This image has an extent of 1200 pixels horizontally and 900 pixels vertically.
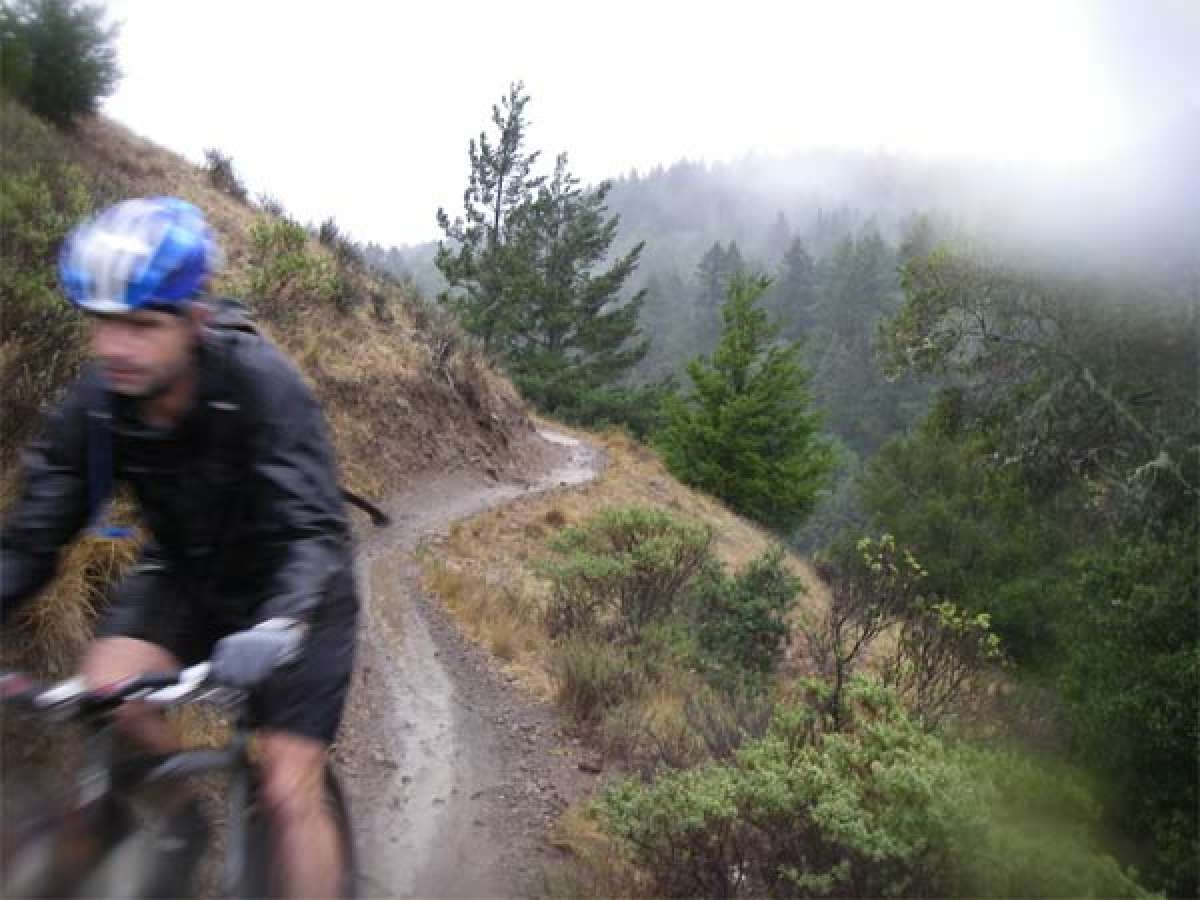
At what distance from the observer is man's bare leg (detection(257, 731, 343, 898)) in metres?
1.62

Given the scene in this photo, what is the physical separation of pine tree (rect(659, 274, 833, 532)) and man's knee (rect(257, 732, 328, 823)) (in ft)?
70.4

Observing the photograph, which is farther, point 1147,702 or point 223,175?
point 223,175

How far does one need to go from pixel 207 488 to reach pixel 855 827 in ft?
9.75

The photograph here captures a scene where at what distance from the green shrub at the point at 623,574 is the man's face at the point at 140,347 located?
245 inches

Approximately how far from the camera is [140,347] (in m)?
1.76

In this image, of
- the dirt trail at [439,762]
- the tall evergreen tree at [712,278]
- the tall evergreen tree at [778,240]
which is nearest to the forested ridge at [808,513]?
the dirt trail at [439,762]

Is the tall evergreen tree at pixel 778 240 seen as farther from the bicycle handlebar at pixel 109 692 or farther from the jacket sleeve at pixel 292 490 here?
the bicycle handlebar at pixel 109 692

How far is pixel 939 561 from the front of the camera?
22641 millimetres

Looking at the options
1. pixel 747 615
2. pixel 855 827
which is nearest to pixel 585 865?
pixel 855 827

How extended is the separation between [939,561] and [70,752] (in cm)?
2254

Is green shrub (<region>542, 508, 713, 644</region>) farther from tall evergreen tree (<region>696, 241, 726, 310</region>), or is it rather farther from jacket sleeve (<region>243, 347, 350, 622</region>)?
tall evergreen tree (<region>696, 241, 726, 310</region>)

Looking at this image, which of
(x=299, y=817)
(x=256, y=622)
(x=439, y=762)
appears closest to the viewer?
(x=299, y=817)

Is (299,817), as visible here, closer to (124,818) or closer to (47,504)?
(124,818)

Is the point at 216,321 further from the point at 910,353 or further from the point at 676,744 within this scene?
the point at 910,353
